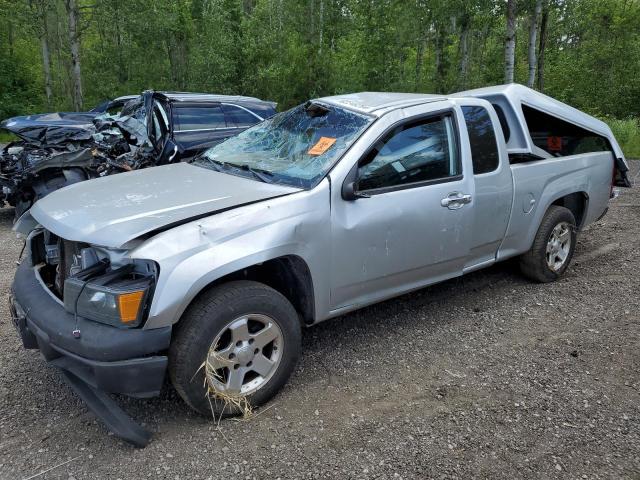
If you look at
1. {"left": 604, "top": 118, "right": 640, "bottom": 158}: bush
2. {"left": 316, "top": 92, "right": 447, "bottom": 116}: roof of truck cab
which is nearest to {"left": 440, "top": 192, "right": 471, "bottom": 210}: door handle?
{"left": 316, "top": 92, "right": 447, "bottom": 116}: roof of truck cab

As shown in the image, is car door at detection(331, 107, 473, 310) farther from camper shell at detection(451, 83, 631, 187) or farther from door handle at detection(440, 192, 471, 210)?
camper shell at detection(451, 83, 631, 187)

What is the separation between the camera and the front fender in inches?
99.2

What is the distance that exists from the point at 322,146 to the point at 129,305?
65.8 inches

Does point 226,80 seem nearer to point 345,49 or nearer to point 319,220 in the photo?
point 345,49

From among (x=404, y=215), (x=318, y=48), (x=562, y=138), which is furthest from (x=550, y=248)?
(x=318, y=48)

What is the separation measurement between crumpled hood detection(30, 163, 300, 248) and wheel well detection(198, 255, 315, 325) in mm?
416

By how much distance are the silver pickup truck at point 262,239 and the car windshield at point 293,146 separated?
2 cm

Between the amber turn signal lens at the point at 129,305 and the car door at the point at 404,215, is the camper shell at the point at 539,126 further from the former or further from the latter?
the amber turn signal lens at the point at 129,305

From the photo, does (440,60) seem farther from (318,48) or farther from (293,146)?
(293,146)

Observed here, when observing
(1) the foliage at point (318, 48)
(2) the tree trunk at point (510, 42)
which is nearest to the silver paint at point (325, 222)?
(2) the tree trunk at point (510, 42)

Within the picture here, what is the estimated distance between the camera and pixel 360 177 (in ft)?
10.8

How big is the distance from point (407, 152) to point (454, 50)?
2243cm

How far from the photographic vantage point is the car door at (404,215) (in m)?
3.24

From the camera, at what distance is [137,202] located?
2988 millimetres
